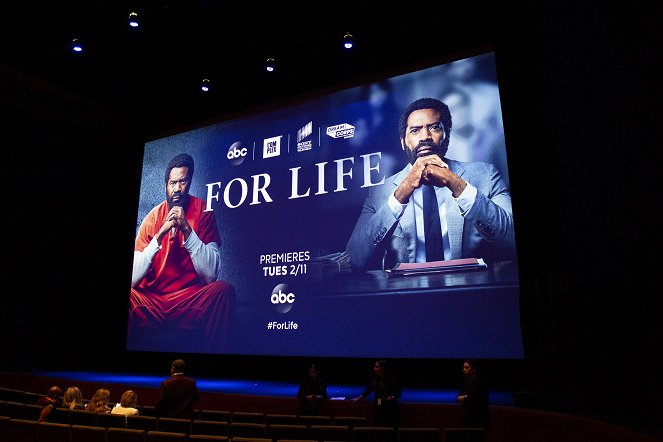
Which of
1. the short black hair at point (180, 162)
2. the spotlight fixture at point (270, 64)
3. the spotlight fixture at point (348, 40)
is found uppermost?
the spotlight fixture at point (270, 64)

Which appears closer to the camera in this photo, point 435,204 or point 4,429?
point 4,429

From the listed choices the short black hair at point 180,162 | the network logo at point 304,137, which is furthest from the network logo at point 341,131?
the short black hair at point 180,162

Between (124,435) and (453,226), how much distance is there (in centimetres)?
514

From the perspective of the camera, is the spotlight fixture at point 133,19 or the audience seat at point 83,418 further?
the spotlight fixture at point 133,19

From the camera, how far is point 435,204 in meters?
7.27

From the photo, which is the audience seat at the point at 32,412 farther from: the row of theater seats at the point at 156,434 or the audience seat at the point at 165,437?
the audience seat at the point at 165,437

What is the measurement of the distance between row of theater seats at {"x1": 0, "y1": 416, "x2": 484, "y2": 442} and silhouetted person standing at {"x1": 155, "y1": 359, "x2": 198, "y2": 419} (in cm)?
93

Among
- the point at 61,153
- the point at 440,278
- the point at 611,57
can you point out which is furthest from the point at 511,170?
the point at 61,153

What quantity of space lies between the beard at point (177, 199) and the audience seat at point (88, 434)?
275 inches

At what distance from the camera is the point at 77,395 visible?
4.55 metres

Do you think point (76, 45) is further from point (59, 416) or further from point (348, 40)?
point (59, 416)

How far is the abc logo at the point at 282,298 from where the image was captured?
8.30 metres

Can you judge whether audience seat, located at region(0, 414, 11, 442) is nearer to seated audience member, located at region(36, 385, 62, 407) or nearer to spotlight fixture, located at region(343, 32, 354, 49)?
seated audience member, located at region(36, 385, 62, 407)

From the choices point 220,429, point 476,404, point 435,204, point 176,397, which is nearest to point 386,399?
point 476,404
